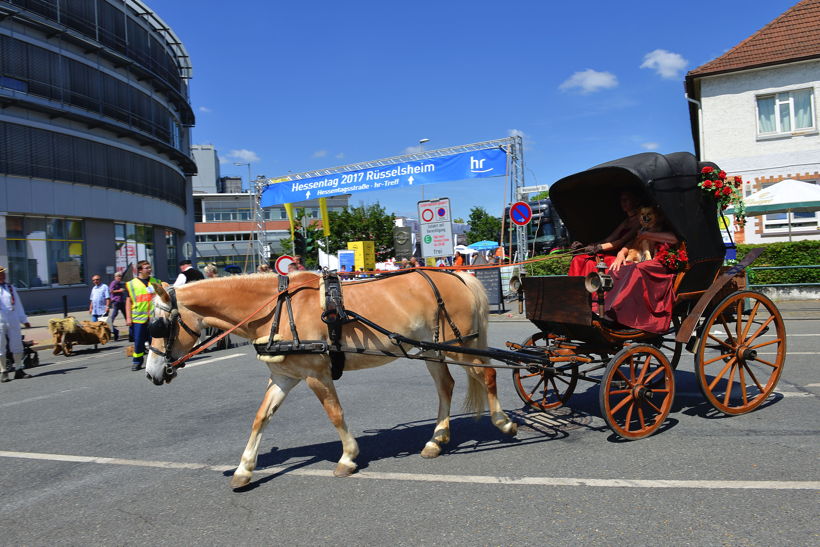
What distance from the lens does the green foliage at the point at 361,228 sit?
169 ft

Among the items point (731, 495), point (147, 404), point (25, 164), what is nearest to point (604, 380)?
point (731, 495)

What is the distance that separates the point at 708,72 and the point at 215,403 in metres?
21.4

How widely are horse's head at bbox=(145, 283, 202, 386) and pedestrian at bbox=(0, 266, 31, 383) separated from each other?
7.09 m

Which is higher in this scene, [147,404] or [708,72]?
[708,72]

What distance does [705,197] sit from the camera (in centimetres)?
533

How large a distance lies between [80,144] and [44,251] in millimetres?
5665

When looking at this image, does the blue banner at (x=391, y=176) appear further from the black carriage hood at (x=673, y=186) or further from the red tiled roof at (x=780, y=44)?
the black carriage hood at (x=673, y=186)

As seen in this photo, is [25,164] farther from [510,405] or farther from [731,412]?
[731,412]

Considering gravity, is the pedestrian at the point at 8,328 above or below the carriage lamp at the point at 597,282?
below

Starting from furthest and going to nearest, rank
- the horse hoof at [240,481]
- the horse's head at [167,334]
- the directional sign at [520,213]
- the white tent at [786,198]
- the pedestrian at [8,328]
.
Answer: the white tent at [786,198] < the directional sign at [520,213] < the pedestrian at [8,328] < the horse's head at [167,334] < the horse hoof at [240,481]

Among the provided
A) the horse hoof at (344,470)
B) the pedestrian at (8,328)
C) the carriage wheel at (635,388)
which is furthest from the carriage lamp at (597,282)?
the pedestrian at (8,328)

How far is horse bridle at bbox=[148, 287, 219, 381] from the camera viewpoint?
442cm

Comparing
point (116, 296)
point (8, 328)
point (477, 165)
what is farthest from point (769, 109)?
point (8, 328)

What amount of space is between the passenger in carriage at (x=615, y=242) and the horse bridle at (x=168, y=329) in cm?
385
